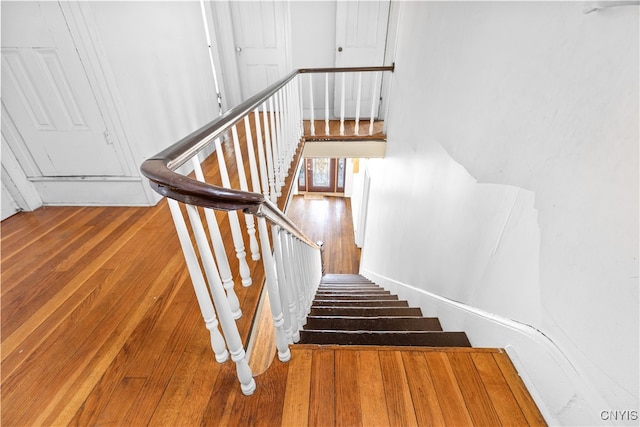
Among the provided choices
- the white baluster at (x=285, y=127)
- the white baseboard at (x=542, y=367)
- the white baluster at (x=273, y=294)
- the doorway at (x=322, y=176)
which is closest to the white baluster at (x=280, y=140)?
the white baluster at (x=285, y=127)

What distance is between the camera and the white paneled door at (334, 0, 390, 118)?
3.69m

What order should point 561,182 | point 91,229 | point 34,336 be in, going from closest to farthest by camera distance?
point 561,182, point 34,336, point 91,229

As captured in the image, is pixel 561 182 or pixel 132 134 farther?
pixel 132 134

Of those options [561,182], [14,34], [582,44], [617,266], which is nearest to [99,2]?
[14,34]

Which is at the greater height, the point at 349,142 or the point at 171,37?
the point at 171,37

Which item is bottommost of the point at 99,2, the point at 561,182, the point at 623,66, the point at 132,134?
the point at 132,134

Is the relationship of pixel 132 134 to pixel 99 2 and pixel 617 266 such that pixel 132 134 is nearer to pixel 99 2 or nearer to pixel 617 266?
pixel 99 2

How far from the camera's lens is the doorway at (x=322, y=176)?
7769 millimetres

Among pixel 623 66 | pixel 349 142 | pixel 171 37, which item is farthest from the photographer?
pixel 349 142

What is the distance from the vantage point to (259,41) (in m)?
4.10

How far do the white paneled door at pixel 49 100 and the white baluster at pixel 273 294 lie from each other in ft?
6.17

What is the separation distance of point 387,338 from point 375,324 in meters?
0.23

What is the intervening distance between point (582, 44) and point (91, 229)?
8.85 feet

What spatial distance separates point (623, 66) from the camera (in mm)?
586
